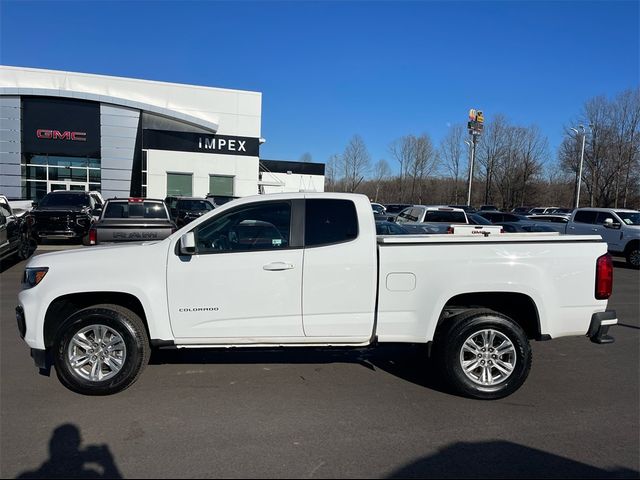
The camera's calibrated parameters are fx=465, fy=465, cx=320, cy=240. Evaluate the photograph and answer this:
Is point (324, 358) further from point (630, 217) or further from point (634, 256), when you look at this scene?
point (630, 217)

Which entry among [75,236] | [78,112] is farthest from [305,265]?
[78,112]

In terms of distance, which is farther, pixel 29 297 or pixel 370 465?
pixel 29 297

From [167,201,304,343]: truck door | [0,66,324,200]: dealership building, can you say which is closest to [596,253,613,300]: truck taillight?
[167,201,304,343]: truck door

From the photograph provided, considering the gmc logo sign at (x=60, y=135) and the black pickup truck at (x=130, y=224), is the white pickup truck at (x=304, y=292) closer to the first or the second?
the black pickup truck at (x=130, y=224)

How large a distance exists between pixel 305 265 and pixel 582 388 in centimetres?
315

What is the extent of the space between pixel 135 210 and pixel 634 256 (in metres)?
15.4

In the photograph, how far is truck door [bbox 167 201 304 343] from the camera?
4.35 meters

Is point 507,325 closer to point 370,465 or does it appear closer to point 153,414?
point 370,465

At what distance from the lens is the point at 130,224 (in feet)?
33.0

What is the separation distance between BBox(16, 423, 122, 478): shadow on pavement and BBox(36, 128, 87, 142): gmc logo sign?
1202 inches

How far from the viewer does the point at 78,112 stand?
2964 centimetres

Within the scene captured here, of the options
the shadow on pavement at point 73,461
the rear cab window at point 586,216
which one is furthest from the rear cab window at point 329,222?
the rear cab window at point 586,216

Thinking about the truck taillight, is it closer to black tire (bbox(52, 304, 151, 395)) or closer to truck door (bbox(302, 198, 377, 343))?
truck door (bbox(302, 198, 377, 343))

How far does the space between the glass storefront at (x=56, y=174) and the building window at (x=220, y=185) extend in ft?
24.3
